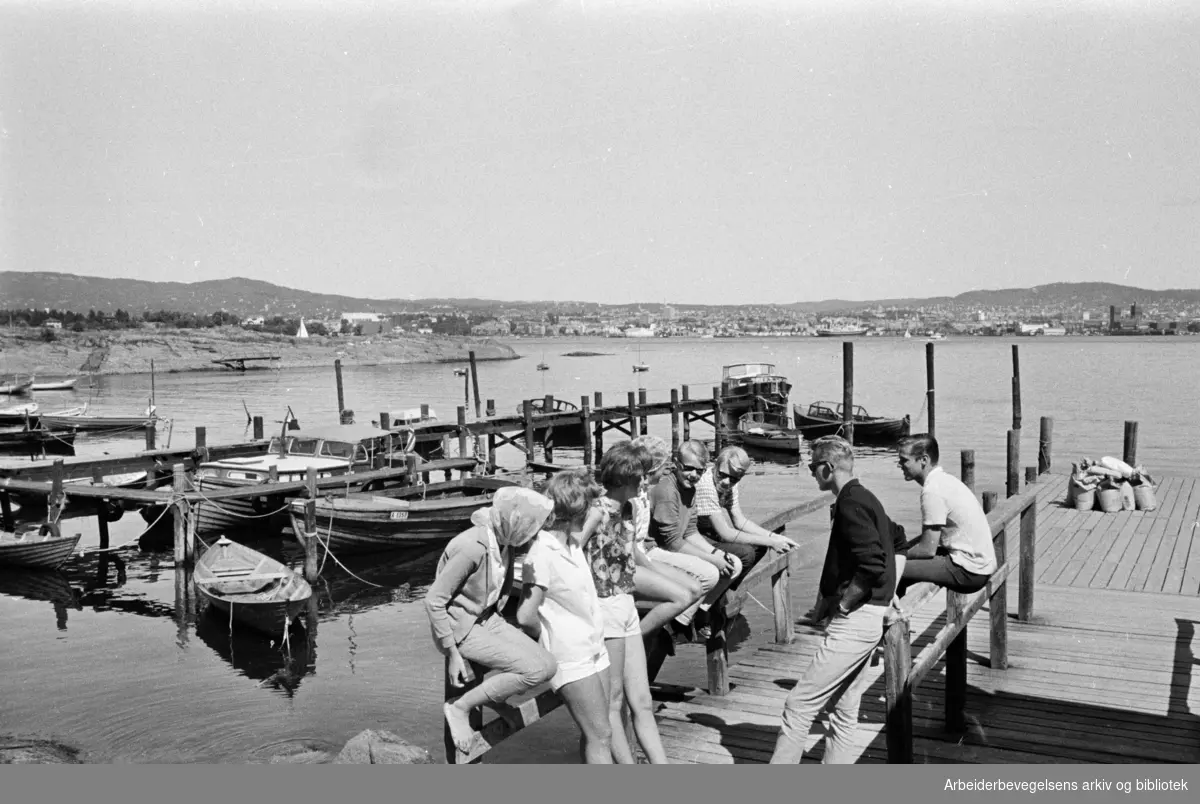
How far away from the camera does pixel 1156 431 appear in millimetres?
48938

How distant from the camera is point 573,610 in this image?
14.3 feet

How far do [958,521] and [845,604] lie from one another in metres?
1.54

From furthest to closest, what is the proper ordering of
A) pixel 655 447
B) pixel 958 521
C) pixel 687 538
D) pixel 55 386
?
1. pixel 55 386
2. pixel 687 538
3. pixel 958 521
4. pixel 655 447

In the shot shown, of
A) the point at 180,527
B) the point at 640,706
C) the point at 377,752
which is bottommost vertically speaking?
the point at 180,527

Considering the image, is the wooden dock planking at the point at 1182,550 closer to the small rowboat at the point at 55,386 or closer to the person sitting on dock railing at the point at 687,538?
the person sitting on dock railing at the point at 687,538

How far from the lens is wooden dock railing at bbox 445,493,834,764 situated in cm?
470

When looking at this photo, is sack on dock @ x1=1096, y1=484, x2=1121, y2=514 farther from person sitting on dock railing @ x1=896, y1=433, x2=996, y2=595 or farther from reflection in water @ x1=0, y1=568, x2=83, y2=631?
reflection in water @ x1=0, y1=568, x2=83, y2=631

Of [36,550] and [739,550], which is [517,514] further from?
[36,550]

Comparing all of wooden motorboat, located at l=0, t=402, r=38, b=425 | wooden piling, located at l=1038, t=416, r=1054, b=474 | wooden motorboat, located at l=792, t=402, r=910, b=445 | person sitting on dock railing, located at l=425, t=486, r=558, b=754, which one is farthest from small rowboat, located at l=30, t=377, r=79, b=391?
person sitting on dock railing, located at l=425, t=486, r=558, b=754

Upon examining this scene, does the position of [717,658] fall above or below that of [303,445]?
above

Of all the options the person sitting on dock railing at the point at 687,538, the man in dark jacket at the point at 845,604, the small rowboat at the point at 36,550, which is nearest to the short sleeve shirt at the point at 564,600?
the man in dark jacket at the point at 845,604

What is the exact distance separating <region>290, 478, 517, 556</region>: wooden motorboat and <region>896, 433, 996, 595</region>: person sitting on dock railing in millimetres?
13580

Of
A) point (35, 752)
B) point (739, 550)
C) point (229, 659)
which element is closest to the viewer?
point (739, 550)

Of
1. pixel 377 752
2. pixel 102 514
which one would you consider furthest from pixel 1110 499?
pixel 102 514
